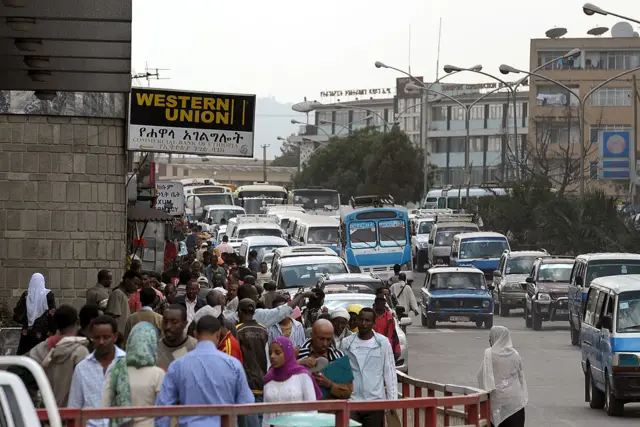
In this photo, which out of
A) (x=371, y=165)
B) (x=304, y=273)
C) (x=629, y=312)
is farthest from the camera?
(x=371, y=165)

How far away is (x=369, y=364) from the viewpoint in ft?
41.0

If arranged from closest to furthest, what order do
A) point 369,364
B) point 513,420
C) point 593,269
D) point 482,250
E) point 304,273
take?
point 369,364 → point 513,420 → point 593,269 → point 304,273 → point 482,250

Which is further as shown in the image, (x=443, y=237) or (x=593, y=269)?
(x=443, y=237)

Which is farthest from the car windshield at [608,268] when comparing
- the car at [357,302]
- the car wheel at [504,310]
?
the car wheel at [504,310]

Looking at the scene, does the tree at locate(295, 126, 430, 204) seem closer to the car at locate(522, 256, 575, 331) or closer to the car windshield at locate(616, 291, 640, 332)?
the car at locate(522, 256, 575, 331)

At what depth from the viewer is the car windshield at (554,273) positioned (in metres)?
35.9

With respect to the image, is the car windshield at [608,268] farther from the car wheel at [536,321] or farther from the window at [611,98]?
the window at [611,98]

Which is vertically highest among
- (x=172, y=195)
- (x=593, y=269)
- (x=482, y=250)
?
(x=172, y=195)

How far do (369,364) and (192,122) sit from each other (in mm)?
9358

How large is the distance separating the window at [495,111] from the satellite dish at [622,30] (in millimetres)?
25949

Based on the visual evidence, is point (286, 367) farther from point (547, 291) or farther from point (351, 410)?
point (547, 291)

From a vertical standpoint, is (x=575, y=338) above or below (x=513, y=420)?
below

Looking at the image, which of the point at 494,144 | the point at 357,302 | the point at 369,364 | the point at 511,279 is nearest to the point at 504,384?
the point at 369,364

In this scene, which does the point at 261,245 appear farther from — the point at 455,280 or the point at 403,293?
the point at 403,293
